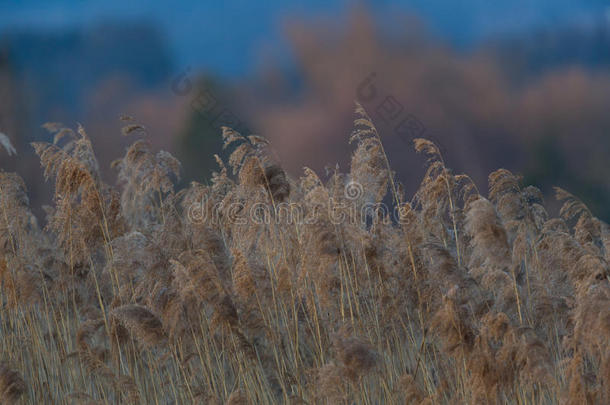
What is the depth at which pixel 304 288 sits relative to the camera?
4.29 m

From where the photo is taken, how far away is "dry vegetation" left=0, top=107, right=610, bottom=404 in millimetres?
3545

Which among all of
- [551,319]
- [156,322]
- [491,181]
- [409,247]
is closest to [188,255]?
[156,322]

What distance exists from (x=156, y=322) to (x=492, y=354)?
1693mm

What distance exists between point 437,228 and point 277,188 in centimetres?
122

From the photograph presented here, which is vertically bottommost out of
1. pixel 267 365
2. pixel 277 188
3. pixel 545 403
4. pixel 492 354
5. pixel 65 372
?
pixel 545 403

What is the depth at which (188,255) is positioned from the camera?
407 centimetres

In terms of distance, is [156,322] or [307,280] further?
[307,280]

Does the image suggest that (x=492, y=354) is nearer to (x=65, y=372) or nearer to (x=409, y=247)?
(x=409, y=247)

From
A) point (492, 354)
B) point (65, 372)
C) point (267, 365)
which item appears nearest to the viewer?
point (492, 354)

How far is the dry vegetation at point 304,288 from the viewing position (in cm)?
354

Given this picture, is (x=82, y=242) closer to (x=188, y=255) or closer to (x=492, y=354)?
(x=188, y=255)

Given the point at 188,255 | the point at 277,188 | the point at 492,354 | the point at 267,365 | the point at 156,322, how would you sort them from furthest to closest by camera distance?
1. the point at 267,365
2. the point at 277,188
3. the point at 188,255
4. the point at 156,322
5. the point at 492,354

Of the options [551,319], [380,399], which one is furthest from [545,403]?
[380,399]

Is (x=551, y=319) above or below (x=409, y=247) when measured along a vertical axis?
below
